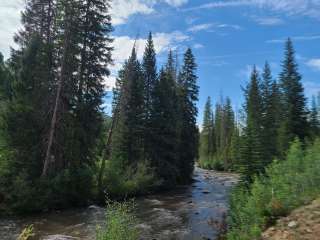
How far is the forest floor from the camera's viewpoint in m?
6.89

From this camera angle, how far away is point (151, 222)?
18000 millimetres

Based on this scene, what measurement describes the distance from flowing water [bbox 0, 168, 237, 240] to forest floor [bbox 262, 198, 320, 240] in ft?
18.5

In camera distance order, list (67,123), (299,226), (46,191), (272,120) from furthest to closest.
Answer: (272,120) → (67,123) → (46,191) → (299,226)

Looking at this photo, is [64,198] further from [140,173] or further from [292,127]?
[292,127]

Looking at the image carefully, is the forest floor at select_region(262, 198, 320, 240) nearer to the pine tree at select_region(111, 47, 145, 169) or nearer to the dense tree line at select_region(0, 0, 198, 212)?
the dense tree line at select_region(0, 0, 198, 212)

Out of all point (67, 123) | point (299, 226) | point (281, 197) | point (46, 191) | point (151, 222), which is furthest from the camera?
point (67, 123)

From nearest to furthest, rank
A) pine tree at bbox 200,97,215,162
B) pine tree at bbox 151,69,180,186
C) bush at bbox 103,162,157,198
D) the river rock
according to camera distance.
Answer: the river rock → bush at bbox 103,162,157,198 → pine tree at bbox 151,69,180,186 → pine tree at bbox 200,97,215,162

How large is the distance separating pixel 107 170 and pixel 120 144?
690cm

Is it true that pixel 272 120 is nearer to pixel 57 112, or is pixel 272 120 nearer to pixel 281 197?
pixel 57 112

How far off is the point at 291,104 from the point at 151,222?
77.5 feet

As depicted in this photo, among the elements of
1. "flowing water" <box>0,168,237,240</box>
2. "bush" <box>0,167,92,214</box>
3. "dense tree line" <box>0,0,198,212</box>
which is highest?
"dense tree line" <box>0,0,198,212</box>

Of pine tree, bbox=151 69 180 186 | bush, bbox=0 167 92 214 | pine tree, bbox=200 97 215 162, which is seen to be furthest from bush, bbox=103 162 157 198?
pine tree, bbox=200 97 215 162

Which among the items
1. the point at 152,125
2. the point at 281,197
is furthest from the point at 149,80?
the point at 281,197

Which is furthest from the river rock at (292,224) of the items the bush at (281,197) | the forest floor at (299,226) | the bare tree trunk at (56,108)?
the bare tree trunk at (56,108)
